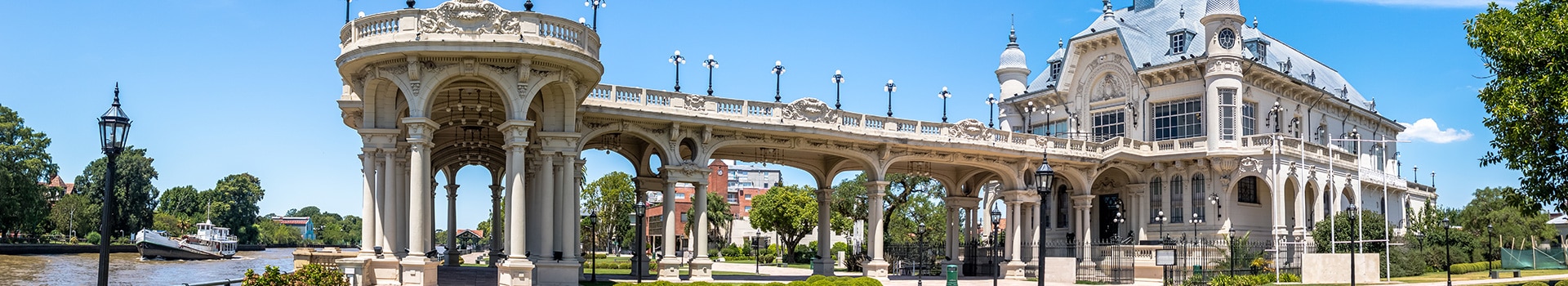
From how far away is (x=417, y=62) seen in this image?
85.9 ft

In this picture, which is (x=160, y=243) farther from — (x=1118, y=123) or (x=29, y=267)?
(x=1118, y=123)

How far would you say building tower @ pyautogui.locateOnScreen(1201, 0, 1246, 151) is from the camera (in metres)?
46.7

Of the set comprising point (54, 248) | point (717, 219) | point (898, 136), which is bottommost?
point (54, 248)

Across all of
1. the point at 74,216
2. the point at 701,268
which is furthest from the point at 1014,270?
the point at 74,216

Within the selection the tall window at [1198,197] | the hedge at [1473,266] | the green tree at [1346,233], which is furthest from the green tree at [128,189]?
the hedge at [1473,266]

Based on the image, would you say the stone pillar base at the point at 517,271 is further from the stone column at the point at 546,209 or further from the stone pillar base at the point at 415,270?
the stone column at the point at 546,209

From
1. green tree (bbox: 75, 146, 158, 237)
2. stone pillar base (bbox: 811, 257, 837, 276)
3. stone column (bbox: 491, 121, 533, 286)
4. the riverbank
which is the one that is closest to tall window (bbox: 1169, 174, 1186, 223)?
stone pillar base (bbox: 811, 257, 837, 276)

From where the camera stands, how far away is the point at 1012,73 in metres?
56.3

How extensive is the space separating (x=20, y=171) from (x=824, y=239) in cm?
5217

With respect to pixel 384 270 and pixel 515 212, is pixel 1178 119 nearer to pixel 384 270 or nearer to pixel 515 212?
pixel 515 212

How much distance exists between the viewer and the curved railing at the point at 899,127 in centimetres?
3475

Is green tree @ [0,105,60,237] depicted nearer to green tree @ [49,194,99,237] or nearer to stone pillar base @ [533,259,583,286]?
green tree @ [49,194,99,237]

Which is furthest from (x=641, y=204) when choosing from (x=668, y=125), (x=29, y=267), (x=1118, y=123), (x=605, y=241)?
(x=605, y=241)

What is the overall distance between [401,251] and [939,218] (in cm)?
6315
